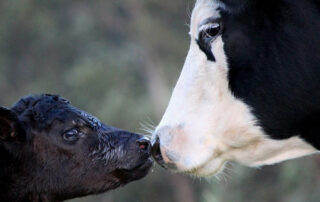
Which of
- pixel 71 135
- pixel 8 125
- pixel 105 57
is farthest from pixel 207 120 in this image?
pixel 105 57

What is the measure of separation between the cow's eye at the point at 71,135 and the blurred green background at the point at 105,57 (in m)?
15.5

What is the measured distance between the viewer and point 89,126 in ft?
23.8

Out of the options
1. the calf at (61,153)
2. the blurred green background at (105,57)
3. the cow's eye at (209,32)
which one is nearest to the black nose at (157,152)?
the calf at (61,153)

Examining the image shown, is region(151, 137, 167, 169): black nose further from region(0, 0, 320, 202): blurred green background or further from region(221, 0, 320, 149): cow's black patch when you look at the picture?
region(0, 0, 320, 202): blurred green background

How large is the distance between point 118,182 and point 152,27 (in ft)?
76.9

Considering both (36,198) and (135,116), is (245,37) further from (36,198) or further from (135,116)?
(135,116)

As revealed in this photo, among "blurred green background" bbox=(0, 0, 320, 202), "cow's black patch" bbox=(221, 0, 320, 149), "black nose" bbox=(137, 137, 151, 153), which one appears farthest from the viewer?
"blurred green background" bbox=(0, 0, 320, 202)

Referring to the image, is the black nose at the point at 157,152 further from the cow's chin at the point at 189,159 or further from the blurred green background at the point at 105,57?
the blurred green background at the point at 105,57

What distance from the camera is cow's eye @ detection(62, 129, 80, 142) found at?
715 centimetres

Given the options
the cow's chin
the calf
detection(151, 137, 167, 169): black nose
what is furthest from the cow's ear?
the cow's chin

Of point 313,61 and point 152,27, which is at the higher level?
point 313,61

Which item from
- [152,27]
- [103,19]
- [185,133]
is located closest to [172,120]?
[185,133]

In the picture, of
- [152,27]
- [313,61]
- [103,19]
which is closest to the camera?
[313,61]

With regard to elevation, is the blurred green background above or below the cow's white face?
below
